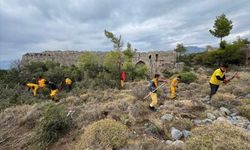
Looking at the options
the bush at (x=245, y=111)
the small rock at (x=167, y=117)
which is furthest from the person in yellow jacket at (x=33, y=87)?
the bush at (x=245, y=111)

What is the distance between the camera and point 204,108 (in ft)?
22.8

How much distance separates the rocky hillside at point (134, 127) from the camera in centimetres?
420

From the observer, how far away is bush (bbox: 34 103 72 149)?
5680mm

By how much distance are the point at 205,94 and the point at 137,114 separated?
14.6 feet

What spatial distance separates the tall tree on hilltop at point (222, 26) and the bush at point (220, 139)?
23643 mm

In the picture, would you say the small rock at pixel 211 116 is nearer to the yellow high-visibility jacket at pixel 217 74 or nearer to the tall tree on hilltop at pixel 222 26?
the yellow high-visibility jacket at pixel 217 74

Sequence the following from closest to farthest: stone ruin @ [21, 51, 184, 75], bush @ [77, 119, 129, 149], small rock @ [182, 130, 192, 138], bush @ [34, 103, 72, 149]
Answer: bush @ [77, 119, 129, 149] < small rock @ [182, 130, 192, 138] < bush @ [34, 103, 72, 149] < stone ruin @ [21, 51, 184, 75]

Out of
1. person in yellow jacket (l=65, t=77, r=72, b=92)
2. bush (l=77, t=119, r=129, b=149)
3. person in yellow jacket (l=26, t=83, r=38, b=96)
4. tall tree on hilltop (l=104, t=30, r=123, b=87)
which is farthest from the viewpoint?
tall tree on hilltop (l=104, t=30, r=123, b=87)

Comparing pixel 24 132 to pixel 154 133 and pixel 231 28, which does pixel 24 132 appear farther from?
pixel 231 28

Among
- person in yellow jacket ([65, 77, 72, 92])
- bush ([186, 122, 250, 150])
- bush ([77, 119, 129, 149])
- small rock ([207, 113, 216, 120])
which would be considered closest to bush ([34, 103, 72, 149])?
bush ([77, 119, 129, 149])

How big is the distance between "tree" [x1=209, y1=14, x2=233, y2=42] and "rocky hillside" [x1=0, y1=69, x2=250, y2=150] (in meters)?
19.9

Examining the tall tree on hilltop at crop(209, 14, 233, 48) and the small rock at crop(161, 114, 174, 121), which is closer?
the small rock at crop(161, 114, 174, 121)

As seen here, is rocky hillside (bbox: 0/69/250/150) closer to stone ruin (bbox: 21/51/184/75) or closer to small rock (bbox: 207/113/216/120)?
small rock (bbox: 207/113/216/120)

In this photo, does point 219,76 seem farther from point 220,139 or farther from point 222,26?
point 222,26
